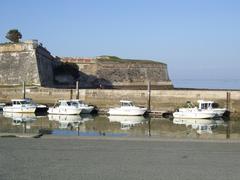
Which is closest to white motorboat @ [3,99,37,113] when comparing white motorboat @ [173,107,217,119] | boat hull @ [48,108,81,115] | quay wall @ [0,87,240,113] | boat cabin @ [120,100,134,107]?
boat hull @ [48,108,81,115]

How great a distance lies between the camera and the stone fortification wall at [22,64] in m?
43.3

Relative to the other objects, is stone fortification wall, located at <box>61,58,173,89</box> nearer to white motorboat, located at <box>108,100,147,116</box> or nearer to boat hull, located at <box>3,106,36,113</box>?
boat hull, located at <box>3,106,36,113</box>

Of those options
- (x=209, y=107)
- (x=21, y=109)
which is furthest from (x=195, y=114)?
(x=21, y=109)

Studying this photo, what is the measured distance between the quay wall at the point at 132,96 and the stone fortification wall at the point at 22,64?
15.1ft

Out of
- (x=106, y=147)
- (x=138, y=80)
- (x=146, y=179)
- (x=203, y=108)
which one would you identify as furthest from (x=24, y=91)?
(x=146, y=179)

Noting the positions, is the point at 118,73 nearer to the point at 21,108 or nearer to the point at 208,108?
the point at 21,108

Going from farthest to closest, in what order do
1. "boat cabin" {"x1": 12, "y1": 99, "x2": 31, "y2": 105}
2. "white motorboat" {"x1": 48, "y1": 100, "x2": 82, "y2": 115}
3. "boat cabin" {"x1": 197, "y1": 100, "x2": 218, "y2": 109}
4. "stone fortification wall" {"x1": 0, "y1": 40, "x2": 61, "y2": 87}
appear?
"stone fortification wall" {"x1": 0, "y1": 40, "x2": 61, "y2": 87} < "boat cabin" {"x1": 12, "y1": 99, "x2": 31, "y2": 105} < "white motorboat" {"x1": 48, "y1": 100, "x2": 82, "y2": 115} < "boat cabin" {"x1": 197, "y1": 100, "x2": 218, "y2": 109}

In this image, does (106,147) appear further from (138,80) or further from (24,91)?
(138,80)

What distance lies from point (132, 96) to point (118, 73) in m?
24.0

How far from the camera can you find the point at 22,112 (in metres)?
32.2

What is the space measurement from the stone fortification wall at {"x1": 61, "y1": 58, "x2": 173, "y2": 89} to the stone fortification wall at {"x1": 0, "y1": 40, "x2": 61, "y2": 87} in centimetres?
1098

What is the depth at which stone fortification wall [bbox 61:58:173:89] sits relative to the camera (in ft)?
186

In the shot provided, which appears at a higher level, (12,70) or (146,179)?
(12,70)

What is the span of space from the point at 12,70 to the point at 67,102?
13769mm
